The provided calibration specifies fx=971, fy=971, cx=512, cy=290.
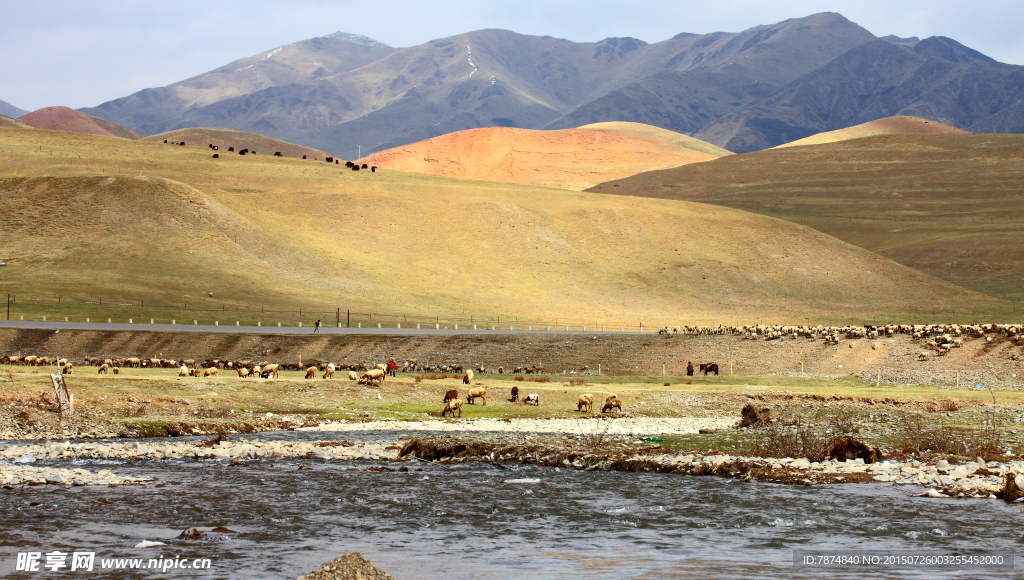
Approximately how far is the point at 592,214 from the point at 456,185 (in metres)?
26.7

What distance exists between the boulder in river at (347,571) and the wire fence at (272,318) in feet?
217

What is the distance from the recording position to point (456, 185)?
515 ft

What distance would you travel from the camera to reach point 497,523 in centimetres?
1858

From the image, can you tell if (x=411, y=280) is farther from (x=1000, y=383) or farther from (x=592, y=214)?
(x=1000, y=383)

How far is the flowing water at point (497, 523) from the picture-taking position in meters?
15.2

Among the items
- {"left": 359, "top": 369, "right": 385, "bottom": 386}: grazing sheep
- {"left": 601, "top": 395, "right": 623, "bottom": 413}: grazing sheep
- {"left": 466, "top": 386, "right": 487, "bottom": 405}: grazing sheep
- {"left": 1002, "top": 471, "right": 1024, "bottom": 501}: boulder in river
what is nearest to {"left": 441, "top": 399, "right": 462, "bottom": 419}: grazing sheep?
{"left": 466, "top": 386, "right": 487, "bottom": 405}: grazing sheep

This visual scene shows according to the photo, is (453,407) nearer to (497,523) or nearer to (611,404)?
(611,404)

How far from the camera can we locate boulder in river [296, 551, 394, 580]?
11.8 meters

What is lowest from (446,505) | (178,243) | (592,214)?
(446,505)

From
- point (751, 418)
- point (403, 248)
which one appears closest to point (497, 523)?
point (751, 418)

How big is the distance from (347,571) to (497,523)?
7.02 metres

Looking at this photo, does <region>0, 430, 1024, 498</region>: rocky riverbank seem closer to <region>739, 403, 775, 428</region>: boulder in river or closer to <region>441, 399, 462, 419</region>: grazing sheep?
<region>739, 403, 775, 428</region>: boulder in river

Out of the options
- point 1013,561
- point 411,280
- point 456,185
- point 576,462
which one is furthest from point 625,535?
point 456,185

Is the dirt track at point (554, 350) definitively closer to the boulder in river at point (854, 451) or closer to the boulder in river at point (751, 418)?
the boulder in river at point (751, 418)
